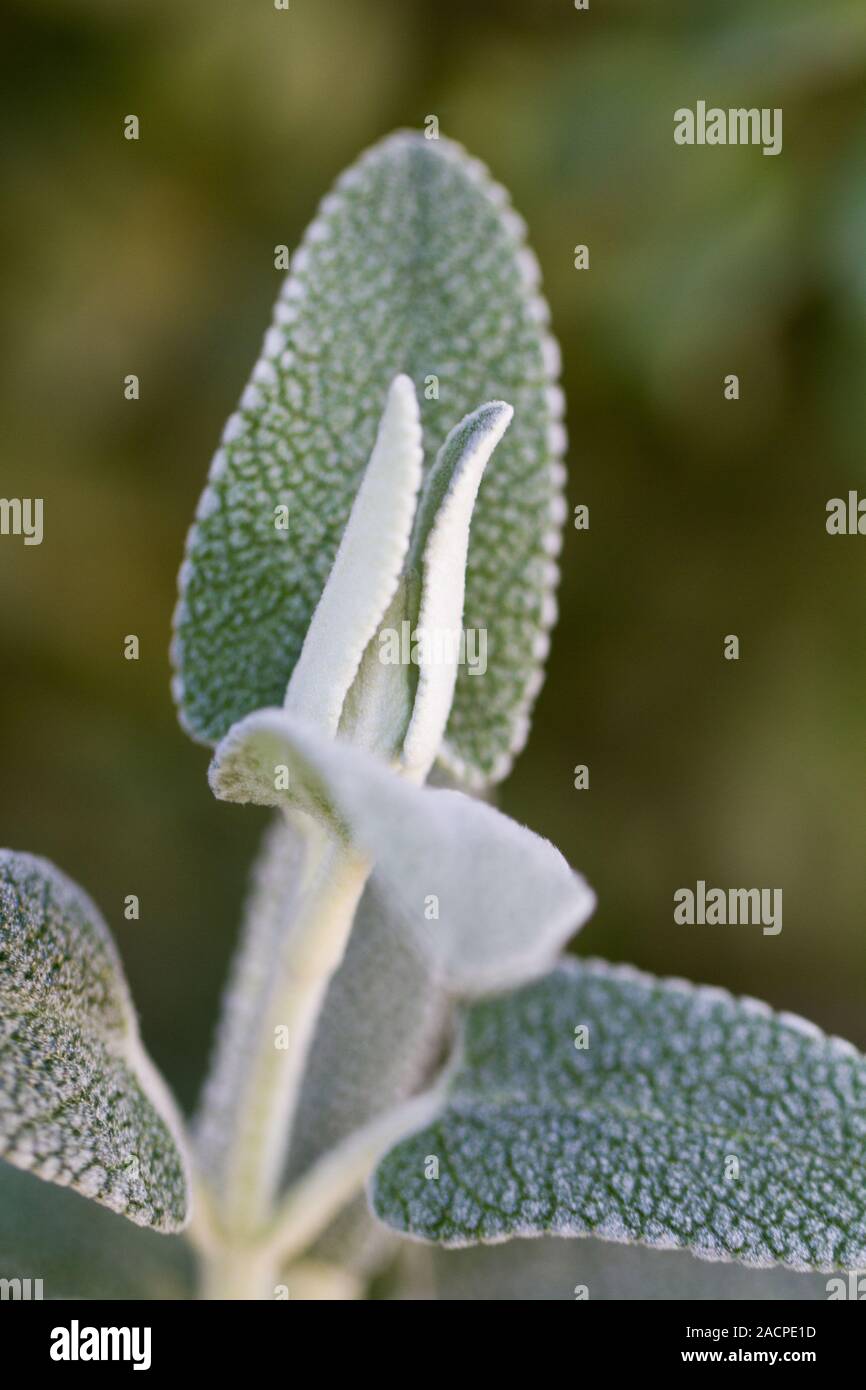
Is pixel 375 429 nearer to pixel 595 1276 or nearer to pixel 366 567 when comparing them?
pixel 366 567

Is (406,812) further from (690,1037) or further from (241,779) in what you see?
(690,1037)

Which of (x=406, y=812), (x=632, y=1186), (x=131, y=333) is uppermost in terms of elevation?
(x=131, y=333)

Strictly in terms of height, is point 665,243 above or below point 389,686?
above

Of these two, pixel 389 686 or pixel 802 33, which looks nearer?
pixel 389 686
